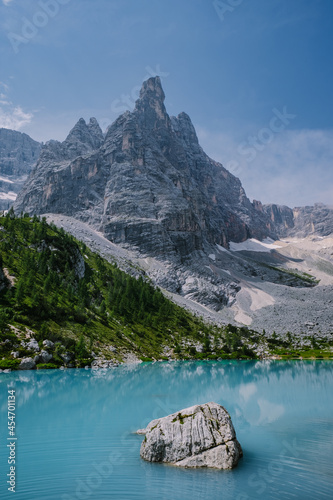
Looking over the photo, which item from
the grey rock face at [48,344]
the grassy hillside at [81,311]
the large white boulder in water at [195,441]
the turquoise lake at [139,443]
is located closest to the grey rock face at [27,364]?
the grassy hillside at [81,311]

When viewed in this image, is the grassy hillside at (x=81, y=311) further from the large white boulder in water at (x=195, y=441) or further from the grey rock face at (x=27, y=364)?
the large white boulder in water at (x=195, y=441)

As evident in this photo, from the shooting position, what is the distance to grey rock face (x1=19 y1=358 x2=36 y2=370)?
49.4m

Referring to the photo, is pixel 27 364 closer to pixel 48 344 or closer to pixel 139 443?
pixel 48 344

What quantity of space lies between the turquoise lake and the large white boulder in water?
2.12 ft

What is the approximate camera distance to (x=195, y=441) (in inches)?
635

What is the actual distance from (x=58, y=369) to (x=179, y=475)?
4327 centimetres

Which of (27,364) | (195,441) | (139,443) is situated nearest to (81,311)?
(27,364)

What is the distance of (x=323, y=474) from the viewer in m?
14.7

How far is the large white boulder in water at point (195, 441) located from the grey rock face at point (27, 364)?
38837 millimetres

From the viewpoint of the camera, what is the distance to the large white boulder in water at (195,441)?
15.6m

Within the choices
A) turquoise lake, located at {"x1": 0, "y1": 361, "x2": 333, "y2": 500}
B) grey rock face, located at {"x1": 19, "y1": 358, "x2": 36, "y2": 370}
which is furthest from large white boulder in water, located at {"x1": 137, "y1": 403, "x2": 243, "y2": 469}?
grey rock face, located at {"x1": 19, "y1": 358, "x2": 36, "y2": 370}

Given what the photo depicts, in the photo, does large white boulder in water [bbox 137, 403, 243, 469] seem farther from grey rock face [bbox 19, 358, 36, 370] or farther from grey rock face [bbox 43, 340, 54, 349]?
grey rock face [bbox 43, 340, 54, 349]

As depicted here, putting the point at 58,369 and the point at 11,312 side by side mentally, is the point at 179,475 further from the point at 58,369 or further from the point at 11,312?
the point at 11,312

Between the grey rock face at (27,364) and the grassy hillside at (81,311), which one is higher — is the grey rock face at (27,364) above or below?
below
